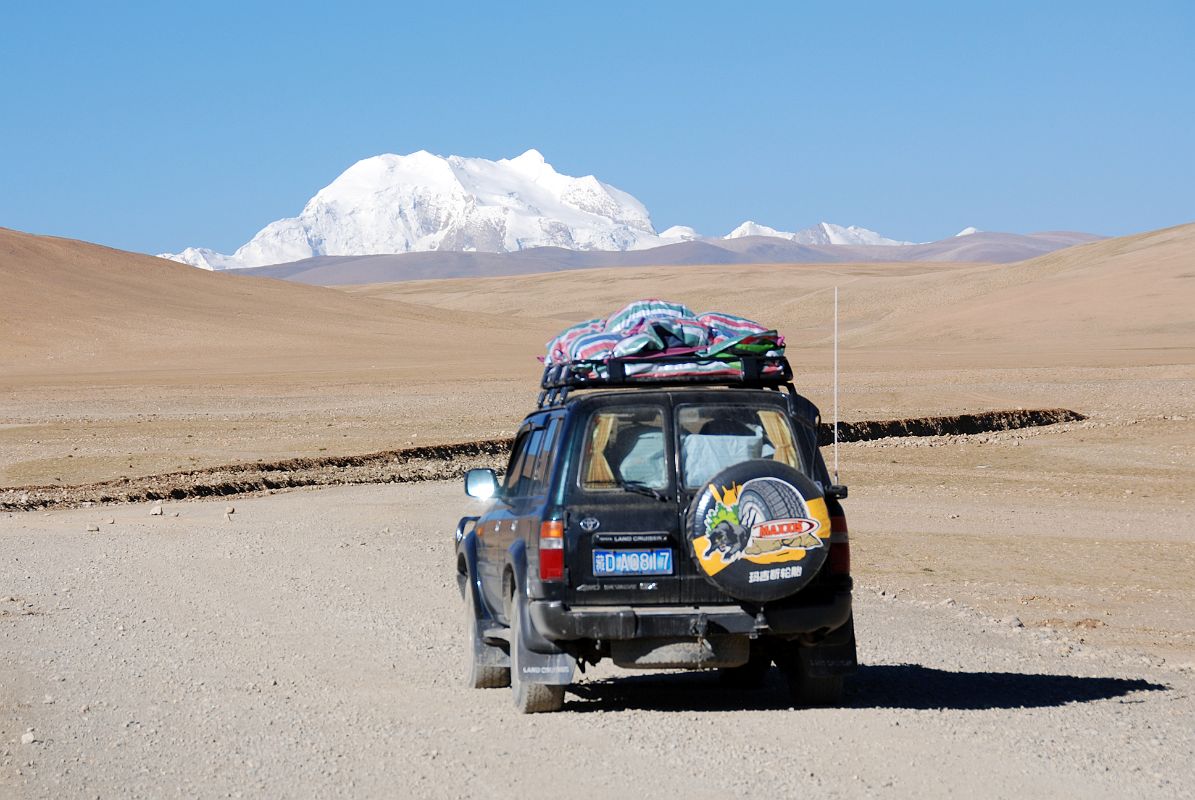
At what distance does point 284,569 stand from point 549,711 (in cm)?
696

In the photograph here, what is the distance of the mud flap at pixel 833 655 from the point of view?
8141 millimetres

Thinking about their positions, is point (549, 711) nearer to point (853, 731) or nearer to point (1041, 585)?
point (853, 731)

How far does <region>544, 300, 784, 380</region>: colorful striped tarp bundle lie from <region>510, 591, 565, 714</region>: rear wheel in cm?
129

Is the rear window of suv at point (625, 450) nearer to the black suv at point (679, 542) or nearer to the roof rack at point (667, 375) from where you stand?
the black suv at point (679, 542)

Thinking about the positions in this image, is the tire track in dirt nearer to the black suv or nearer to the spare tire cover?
the black suv

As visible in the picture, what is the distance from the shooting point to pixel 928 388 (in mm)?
44781

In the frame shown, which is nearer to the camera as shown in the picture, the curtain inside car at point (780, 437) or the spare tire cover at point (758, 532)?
the spare tire cover at point (758, 532)

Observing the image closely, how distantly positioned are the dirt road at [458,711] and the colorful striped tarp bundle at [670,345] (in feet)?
5.61

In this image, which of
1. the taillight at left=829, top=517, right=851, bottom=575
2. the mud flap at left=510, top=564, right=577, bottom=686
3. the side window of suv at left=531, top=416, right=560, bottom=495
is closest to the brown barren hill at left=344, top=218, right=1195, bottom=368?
the side window of suv at left=531, top=416, right=560, bottom=495

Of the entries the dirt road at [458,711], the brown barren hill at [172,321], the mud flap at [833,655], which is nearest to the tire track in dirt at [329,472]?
the dirt road at [458,711]

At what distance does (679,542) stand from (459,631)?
3679 mm

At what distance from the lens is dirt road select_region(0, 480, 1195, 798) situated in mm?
6934

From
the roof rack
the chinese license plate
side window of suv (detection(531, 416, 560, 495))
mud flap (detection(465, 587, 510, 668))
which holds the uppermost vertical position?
the roof rack

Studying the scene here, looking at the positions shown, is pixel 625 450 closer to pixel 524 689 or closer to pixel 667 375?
pixel 667 375
